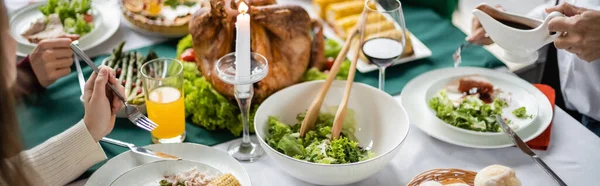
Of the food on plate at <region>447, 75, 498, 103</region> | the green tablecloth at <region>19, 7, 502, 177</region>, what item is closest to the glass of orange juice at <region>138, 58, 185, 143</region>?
the green tablecloth at <region>19, 7, 502, 177</region>

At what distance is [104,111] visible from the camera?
4.78 ft

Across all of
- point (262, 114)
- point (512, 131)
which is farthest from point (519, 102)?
point (262, 114)

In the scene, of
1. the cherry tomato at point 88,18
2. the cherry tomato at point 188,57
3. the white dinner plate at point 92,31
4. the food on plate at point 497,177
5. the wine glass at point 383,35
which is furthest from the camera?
the cherry tomato at point 88,18

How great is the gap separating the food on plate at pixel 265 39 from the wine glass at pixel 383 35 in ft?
0.65

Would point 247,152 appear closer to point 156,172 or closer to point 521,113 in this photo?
point 156,172

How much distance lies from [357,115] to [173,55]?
2.37ft

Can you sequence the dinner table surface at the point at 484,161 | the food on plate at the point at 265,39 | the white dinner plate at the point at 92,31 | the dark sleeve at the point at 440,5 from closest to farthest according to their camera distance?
the dinner table surface at the point at 484,161 → the food on plate at the point at 265,39 → the white dinner plate at the point at 92,31 → the dark sleeve at the point at 440,5

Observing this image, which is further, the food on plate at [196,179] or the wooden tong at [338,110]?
the wooden tong at [338,110]

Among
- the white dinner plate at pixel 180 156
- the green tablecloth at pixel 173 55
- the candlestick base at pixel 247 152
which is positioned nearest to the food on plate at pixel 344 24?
the green tablecloth at pixel 173 55

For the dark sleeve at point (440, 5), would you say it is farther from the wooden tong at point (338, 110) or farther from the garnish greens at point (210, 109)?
the garnish greens at point (210, 109)

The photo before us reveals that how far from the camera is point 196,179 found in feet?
4.51

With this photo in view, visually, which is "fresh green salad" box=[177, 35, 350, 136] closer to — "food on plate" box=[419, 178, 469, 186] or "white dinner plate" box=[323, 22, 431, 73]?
"white dinner plate" box=[323, 22, 431, 73]

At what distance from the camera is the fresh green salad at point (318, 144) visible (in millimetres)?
1386

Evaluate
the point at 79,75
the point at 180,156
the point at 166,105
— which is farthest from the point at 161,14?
the point at 180,156
